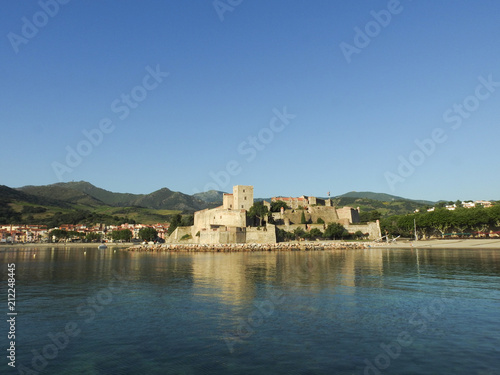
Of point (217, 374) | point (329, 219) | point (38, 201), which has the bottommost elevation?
point (217, 374)

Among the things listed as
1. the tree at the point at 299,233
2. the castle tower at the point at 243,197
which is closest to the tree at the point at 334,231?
the tree at the point at 299,233

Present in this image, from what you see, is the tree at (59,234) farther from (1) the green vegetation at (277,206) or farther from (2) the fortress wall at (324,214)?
(2) the fortress wall at (324,214)

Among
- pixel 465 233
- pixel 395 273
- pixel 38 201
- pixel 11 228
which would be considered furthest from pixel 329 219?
pixel 38 201

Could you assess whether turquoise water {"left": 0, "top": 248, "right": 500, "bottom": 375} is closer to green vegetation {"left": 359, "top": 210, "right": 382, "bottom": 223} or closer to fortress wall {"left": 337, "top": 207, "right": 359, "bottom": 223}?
fortress wall {"left": 337, "top": 207, "right": 359, "bottom": 223}

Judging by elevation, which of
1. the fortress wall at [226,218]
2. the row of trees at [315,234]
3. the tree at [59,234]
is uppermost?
the fortress wall at [226,218]

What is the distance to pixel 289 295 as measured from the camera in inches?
523

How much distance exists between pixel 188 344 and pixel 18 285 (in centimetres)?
1244

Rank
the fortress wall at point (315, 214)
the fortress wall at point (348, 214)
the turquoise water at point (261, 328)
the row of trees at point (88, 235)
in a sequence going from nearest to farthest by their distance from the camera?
1. the turquoise water at point (261, 328)
2. the fortress wall at point (315, 214)
3. the fortress wall at point (348, 214)
4. the row of trees at point (88, 235)

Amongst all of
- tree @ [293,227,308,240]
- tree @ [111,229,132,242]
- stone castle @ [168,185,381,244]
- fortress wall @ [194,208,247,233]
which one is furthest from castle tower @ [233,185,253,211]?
tree @ [111,229,132,242]

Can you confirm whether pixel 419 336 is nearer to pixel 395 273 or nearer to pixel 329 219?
pixel 395 273

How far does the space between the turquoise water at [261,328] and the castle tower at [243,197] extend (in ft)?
145

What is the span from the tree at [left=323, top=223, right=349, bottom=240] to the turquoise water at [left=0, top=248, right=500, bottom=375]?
1568 inches

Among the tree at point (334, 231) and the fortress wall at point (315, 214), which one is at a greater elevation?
the fortress wall at point (315, 214)

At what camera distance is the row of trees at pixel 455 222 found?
170 ft
